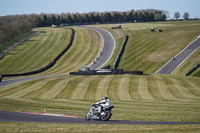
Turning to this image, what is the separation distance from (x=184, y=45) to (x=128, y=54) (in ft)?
56.2

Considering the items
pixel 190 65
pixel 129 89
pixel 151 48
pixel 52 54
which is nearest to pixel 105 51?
Answer: pixel 151 48

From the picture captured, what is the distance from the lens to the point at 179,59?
83.9 meters

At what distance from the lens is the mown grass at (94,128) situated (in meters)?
19.0

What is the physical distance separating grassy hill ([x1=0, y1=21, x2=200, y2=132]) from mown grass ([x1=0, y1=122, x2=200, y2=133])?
2.4 inches

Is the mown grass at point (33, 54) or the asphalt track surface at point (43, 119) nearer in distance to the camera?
the asphalt track surface at point (43, 119)

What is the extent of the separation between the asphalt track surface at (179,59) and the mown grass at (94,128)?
5591 cm

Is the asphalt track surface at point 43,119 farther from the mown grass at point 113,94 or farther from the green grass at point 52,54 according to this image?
the green grass at point 52,54

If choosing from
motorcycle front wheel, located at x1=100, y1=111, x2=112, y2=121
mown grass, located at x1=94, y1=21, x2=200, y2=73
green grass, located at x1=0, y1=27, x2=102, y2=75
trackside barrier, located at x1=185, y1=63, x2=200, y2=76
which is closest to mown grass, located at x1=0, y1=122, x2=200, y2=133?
motorcycle front wheel, located at x1=100, y1=111, x2=112, y2=121

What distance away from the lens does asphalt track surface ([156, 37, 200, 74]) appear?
252 ft

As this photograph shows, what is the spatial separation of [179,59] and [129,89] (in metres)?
40.8

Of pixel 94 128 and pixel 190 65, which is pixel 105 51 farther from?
pixel 94 128

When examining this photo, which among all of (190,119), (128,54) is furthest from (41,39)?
(190,119)

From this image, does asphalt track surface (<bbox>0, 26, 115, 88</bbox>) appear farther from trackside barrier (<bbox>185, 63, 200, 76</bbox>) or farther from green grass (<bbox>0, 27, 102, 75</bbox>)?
trackside barrier (<bbox>185, 63, 200, 76</bbox>)

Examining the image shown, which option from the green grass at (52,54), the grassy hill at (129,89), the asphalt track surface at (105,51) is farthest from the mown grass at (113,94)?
the asphalt track surface at (105,51)
